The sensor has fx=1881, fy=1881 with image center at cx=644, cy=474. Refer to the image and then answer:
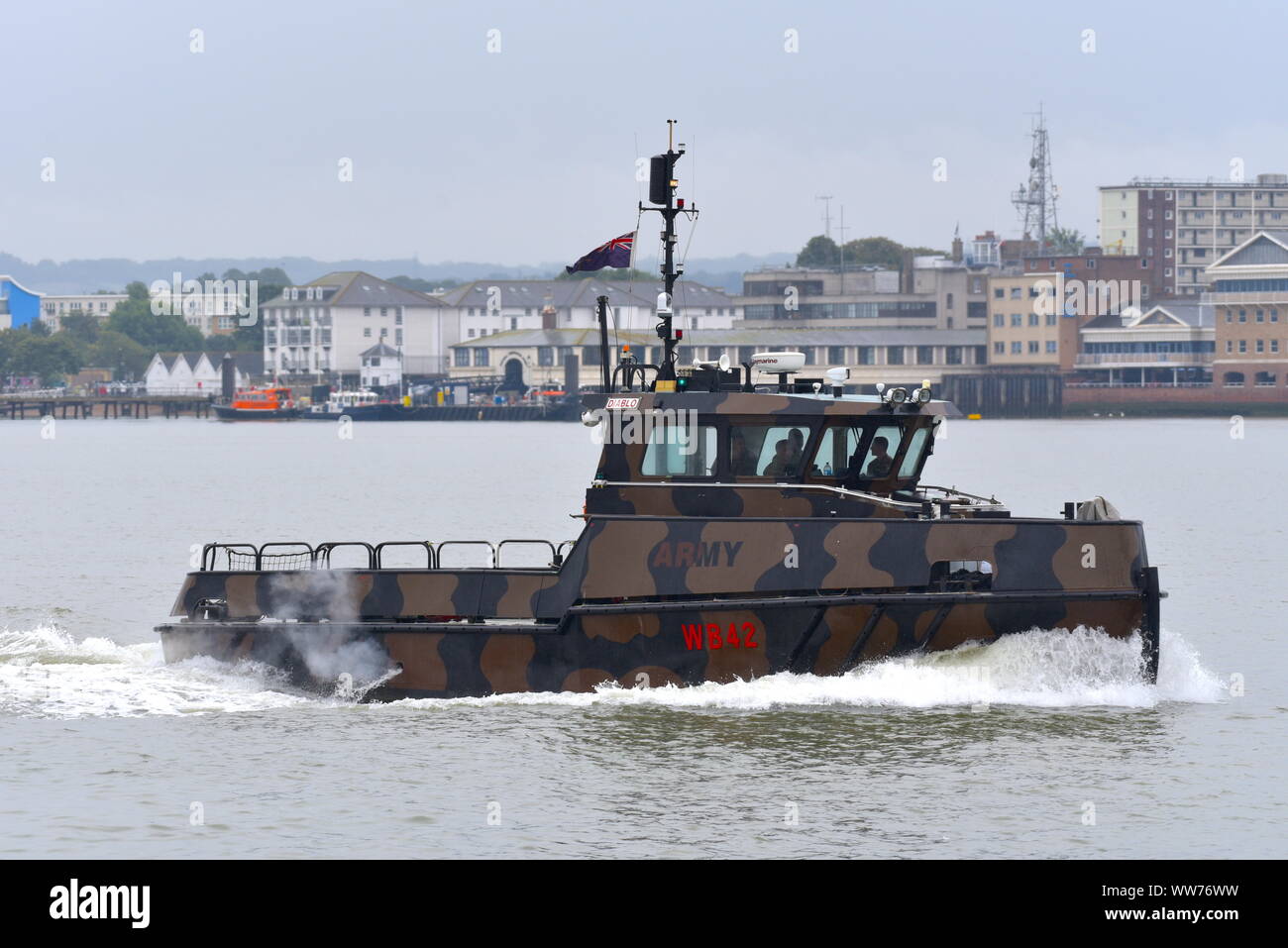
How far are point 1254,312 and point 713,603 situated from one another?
12804 centimetres

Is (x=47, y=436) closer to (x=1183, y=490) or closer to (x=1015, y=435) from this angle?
(x=1015, y=435)

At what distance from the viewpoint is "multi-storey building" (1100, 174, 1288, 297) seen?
184m

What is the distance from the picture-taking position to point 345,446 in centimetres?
11212

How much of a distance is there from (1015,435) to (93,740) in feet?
334

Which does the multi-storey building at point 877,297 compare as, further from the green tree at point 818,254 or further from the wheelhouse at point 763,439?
the wheelhouse at point 763,439

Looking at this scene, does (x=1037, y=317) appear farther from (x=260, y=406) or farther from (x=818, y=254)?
(x=260, y=406)

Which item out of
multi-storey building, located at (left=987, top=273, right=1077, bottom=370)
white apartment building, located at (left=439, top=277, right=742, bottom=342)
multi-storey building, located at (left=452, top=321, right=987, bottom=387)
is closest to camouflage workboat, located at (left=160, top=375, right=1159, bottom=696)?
multi-storey building, located at (left=452, top=321, right=987, bottom=387)

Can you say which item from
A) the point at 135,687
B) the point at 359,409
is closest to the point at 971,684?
the point at 135,687

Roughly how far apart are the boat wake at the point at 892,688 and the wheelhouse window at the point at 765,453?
214 centimetres

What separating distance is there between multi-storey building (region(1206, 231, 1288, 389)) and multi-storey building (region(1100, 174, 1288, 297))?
43.5 meters

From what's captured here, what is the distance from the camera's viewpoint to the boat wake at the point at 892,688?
60.5 feet
